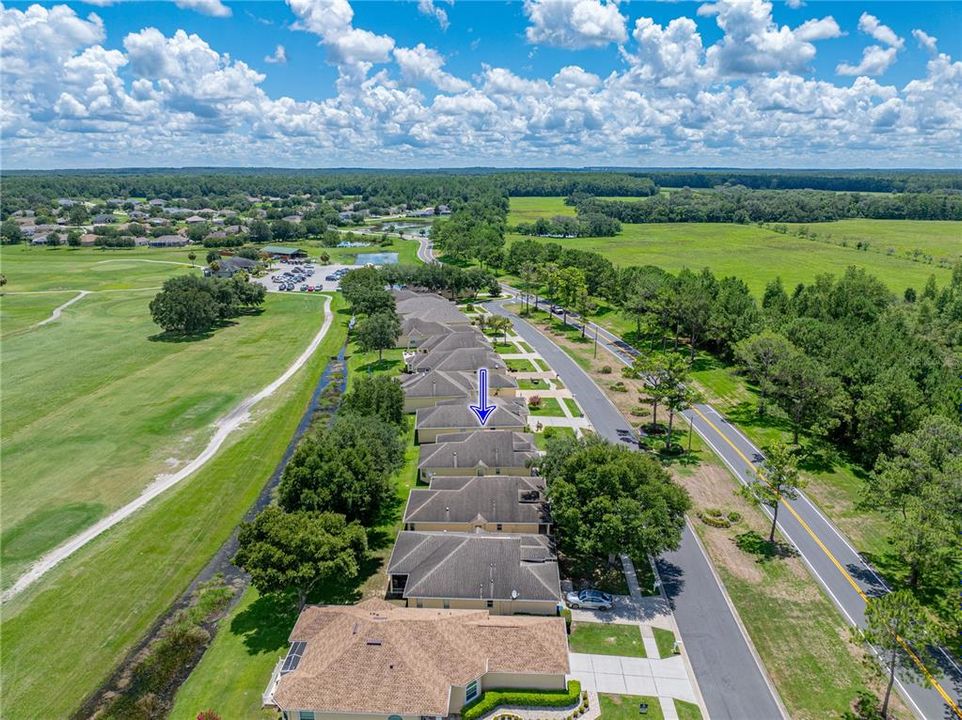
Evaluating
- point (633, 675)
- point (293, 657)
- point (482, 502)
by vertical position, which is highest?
point (482, 502)

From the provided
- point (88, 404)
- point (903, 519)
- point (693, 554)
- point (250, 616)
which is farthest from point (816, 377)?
point (88, 404)

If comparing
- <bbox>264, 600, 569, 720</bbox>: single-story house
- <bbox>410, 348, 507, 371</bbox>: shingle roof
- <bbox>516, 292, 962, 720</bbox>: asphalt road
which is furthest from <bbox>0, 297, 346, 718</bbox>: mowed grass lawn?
<bbox>516, 292, 962, 720</bbox>: asphalt road

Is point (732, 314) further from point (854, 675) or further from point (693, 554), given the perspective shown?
point (854, 675)

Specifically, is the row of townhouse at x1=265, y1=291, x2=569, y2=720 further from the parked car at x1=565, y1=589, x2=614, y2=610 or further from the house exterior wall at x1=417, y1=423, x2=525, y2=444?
the house exterior wall at x1=417, y1=423, x2=525, y2=444

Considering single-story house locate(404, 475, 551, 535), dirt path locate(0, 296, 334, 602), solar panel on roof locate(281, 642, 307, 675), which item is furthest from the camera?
single-story house locate(404, 475, 551, 535)

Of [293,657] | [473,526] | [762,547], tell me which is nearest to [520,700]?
[293,657]

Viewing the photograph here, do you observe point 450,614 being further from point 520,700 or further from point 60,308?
point 60,308
